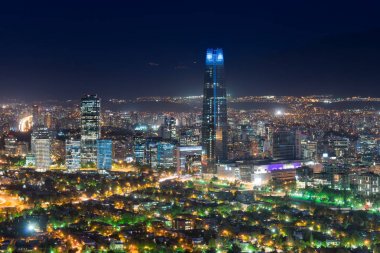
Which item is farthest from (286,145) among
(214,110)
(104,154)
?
(104,154)

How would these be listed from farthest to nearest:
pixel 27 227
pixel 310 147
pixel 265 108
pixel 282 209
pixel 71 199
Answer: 1. pixel 265 108
2. pixel 310 147
3. pixel 71 199
4. pixel 282 209
5. pixel 27 227

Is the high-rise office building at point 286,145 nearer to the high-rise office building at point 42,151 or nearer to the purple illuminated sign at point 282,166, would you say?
the purple illuminated sign at point 282,166

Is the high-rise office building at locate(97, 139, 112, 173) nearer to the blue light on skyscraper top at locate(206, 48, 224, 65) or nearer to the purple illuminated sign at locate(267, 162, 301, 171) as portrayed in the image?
A: the blue light on skyscraper top at locate(206, 48, 224, 65)

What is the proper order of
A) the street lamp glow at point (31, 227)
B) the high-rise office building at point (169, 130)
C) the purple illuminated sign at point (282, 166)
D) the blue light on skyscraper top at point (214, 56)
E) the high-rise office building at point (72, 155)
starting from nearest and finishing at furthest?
the street lamp glow at point (31, 227)
the purple illuminated sign at point (282, 166)
the high-rise office building at point (72, 155)
the blue light on skyscraper top at point (214, 56)
the high-rise office building at point (169, 130)

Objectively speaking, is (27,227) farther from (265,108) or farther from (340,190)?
(265,108)

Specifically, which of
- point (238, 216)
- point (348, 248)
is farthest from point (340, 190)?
point (348, 248)

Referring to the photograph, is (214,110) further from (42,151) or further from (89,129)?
(42,151)

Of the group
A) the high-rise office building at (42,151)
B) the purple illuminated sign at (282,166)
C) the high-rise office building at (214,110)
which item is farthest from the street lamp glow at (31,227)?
the high-rise office building at (214,110)

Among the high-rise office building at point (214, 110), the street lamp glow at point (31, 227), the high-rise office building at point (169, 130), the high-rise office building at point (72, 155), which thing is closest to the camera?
the street lamp glow at point (31, 227)
